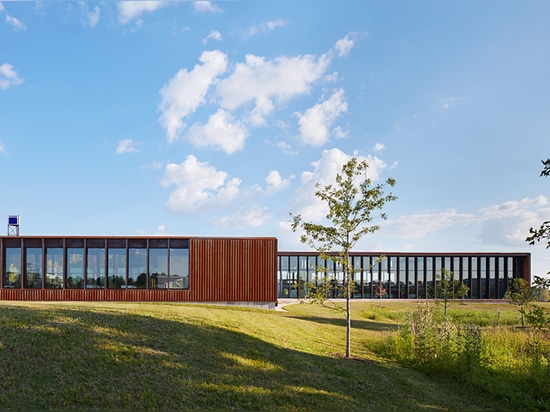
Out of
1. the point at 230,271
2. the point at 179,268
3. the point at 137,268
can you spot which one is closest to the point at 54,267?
the point at 137,268

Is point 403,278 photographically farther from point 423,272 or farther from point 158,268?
point 158,268

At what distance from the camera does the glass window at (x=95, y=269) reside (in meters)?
28.4

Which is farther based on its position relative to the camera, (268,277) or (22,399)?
(268,277)

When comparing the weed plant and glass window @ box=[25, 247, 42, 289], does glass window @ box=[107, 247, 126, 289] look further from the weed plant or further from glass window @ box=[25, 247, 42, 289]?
the weed plant

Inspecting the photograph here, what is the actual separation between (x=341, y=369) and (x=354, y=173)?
6.13 meters

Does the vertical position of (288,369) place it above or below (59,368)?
below

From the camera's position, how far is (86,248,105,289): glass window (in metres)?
28.4

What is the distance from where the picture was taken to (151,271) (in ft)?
93.6

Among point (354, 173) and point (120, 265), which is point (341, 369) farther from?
point (120, 265)

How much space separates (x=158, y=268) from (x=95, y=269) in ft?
13.8

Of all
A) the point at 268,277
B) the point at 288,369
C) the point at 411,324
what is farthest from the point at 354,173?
the point at 268,277

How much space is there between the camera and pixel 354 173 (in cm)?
1410

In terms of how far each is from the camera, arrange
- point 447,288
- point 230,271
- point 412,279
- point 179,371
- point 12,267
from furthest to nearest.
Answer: point 412,279, point 447,288, point 12,267, point 230,271, point 179,371

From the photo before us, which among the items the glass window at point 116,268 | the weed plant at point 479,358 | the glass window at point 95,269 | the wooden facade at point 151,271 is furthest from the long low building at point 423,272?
the weed plant at point 479,358
